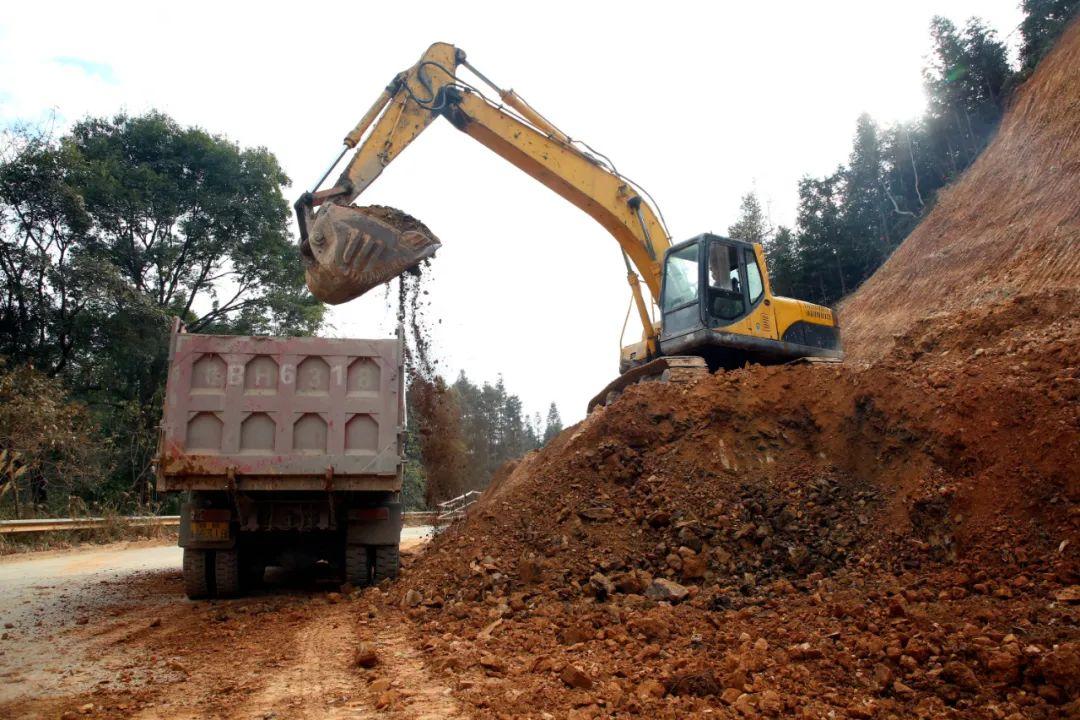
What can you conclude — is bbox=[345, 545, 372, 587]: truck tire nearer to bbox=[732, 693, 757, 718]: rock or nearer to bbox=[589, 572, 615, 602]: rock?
bbox=[589, 572, 615, 602]: rock

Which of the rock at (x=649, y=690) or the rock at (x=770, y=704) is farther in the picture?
the rock at (x=649, y=690)

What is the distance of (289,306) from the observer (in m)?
23.3

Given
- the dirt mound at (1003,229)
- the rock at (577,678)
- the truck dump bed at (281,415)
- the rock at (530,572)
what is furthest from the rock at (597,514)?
the dirt mound at (1003,229)

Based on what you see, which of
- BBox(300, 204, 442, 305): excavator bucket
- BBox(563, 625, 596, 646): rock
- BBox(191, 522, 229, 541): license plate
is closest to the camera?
BBox(563, 625, 596, 646): rock

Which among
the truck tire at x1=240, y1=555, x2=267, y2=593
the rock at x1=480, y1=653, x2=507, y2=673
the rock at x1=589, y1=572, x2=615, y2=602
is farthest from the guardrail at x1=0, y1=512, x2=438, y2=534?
the rock at x1=480, y1=653, x2=507, y2=673

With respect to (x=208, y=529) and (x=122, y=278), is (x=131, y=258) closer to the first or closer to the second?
(x=122, y=278)

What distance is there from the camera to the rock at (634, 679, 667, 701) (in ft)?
12.1

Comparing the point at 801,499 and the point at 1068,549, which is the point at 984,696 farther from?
the point at 801,499

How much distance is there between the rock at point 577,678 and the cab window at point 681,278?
6.78 meters

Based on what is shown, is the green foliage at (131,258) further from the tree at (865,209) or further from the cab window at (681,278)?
the tree at (865,209)

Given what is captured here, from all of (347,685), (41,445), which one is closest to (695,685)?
(347,685)

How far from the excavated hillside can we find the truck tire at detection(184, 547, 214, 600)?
5.43 ft

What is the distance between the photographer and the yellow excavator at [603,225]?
7812mm

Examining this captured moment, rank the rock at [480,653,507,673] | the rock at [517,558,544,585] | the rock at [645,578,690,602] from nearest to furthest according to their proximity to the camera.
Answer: the rock at [480,653,507,673] → the rock at [645,578,690,602] → the rock at [517,558,544,585]
